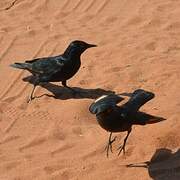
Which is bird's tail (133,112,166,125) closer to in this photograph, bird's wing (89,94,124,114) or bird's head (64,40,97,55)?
bird's wing (89,94,124,114)

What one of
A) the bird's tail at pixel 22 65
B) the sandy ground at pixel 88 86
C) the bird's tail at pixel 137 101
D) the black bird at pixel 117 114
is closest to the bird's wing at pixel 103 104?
the black bird at pixel 117 114

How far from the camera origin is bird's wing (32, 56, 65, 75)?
7.13 metres

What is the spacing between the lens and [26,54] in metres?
8.29

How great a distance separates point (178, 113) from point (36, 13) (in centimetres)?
377

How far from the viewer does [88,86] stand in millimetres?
7453

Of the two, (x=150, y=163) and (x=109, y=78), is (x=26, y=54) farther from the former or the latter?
(x=150, y=163)

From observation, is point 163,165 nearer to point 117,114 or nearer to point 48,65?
point 117,114

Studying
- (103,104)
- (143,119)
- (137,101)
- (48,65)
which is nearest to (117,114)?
(103,104)

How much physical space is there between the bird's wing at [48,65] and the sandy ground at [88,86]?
315mm

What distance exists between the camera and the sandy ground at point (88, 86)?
5840mm

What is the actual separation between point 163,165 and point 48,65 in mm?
2100

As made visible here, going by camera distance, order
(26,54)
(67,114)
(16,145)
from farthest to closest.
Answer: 1. (26,54)
2. (67,114)
3. (16,145)

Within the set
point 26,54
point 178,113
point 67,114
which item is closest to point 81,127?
point 67,114

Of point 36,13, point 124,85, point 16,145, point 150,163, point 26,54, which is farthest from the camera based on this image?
point 36,13
